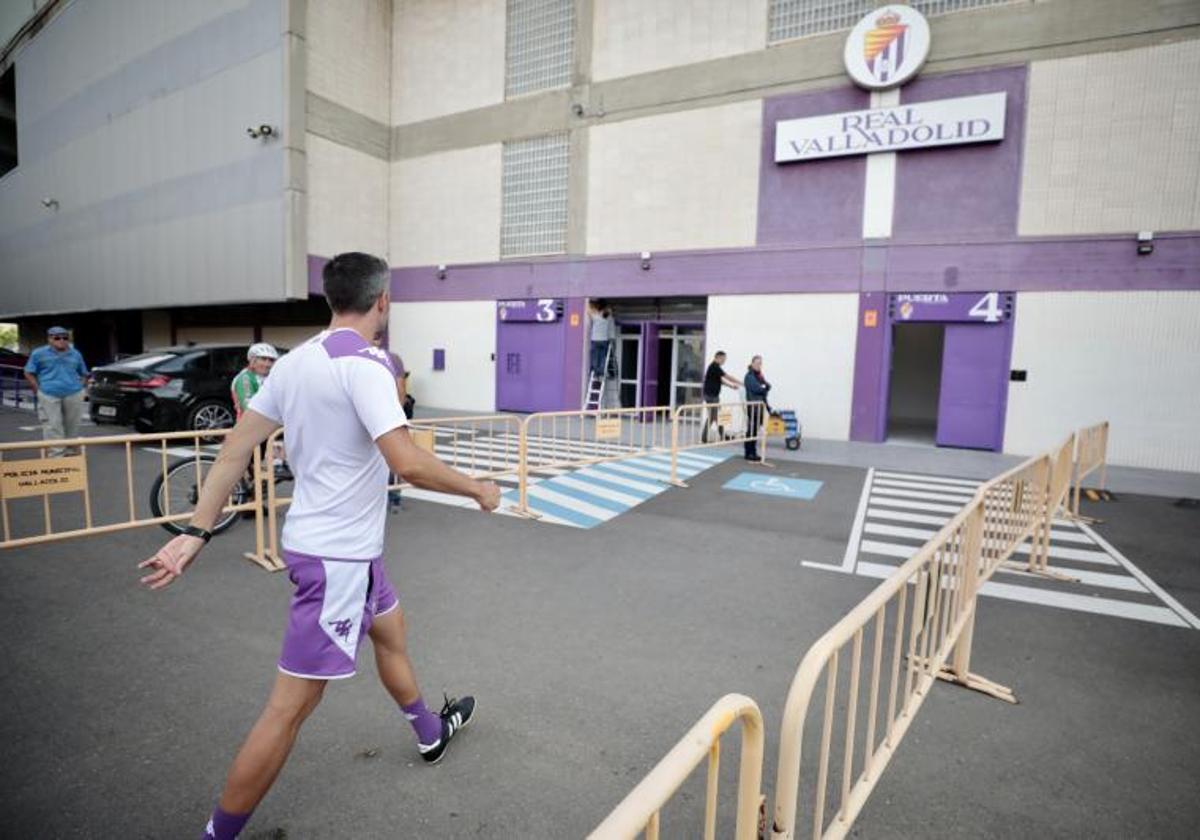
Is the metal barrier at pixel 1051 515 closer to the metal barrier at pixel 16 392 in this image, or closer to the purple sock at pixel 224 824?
the purple sock at pixel 224 824

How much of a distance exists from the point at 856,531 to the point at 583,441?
15.7 ft

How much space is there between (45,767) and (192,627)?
1.55 meters

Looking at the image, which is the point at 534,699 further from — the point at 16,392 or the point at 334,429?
the point at 16,392

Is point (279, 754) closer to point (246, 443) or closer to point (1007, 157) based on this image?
point (246, 443)

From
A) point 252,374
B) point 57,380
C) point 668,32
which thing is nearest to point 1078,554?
point 252,374

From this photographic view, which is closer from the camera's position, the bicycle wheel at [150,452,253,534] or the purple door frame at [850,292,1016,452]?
the bicycle wheel at [150,452,253,534]

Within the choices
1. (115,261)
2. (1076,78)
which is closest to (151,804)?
(1076,78)

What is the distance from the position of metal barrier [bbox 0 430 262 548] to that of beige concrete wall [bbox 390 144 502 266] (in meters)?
12.6

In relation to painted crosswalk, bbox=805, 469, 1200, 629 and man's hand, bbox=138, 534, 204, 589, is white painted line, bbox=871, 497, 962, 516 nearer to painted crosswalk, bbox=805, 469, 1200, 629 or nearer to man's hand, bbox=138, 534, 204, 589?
painted crosswalk, bbox=805, 469, 1200, 629

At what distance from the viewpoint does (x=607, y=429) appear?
9.15 meters

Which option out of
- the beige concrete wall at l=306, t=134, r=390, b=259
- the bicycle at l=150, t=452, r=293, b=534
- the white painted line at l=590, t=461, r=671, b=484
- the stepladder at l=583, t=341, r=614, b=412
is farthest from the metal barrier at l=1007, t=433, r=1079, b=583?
the beige concrete wall at l=306, t=134, r=390, b=259

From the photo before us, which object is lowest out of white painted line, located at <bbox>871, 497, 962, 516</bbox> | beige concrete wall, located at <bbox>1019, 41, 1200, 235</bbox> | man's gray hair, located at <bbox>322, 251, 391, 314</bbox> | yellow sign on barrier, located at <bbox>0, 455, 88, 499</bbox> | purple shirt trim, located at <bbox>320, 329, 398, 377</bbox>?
white painted line, located at <bbox>871, 497, 962, 516</bbox>

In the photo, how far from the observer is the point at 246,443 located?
2.34 metres

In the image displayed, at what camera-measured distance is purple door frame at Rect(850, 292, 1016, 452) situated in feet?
46.3
